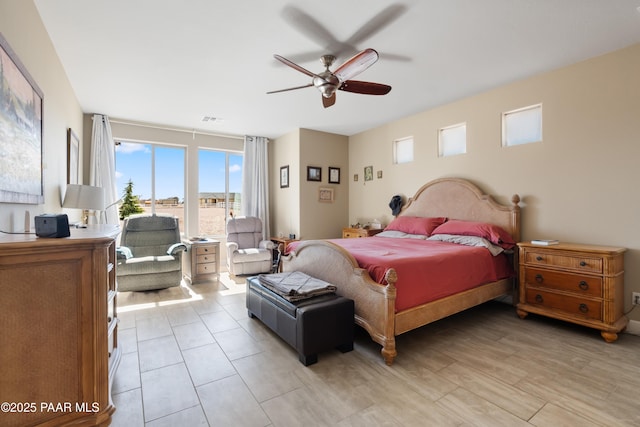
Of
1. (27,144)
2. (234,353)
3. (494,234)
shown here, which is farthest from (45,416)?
(494,234)

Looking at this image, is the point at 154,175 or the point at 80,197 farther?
the point at 154,175

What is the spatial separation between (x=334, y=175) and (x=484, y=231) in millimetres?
3091

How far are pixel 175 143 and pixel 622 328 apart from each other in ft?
21.0

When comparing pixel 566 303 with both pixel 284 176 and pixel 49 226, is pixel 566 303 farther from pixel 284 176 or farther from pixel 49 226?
A: pixel 284 176

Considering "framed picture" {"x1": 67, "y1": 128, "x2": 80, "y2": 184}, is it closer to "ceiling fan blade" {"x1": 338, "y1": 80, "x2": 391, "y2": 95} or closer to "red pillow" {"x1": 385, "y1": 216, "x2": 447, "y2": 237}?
"ceiling fan blade" {"x1": 338, "y1": 80, "x2": 391, "y2": 95}

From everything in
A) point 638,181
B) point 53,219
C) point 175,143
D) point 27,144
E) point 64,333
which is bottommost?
point 64,333

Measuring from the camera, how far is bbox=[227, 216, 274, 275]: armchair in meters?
4.91

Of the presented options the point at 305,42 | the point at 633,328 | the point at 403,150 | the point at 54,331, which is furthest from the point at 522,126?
the point at 54,331

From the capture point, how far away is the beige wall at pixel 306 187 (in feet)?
18.0

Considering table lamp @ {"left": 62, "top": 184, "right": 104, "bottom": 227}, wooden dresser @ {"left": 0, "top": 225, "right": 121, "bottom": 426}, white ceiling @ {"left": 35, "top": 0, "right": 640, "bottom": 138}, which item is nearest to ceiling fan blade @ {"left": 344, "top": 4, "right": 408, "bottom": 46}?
white ceiling @ {"left": 35, "top": 0, "right": 640, "bottom": 138}

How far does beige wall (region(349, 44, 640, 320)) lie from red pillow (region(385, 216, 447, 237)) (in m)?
0.73

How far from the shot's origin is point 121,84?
3516 mm

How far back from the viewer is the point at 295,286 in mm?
2555

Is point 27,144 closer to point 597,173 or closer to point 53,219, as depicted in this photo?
point 53,219
